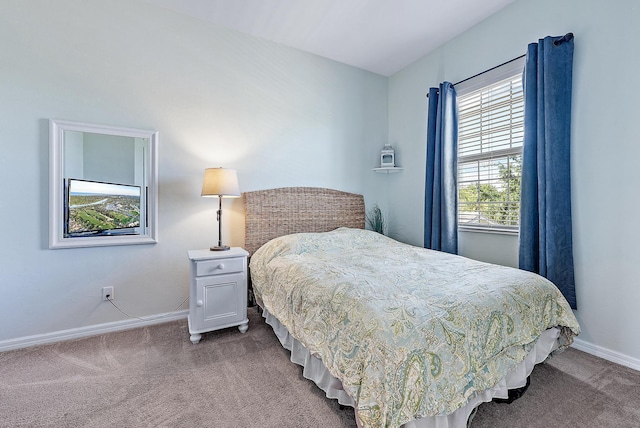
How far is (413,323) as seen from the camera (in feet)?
3.65

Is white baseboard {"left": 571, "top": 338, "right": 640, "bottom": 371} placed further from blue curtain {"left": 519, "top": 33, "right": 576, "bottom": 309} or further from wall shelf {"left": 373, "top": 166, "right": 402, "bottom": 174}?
wall shelf {"left": 373, "top": 166, "right": 402, "bottom": 174}

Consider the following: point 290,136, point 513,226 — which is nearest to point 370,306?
point 513,226

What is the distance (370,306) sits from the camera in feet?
4.09

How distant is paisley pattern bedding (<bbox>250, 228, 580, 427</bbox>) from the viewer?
1.03m

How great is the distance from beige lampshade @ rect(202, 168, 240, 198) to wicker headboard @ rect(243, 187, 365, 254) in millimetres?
403

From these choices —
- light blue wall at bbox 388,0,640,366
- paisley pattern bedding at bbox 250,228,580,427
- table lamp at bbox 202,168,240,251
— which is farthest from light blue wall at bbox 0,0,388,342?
light blue wall at bbox 388,0,640,366

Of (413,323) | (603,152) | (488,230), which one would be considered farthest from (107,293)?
(603,152)

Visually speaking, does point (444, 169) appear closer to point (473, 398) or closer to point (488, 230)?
point (488, 230)

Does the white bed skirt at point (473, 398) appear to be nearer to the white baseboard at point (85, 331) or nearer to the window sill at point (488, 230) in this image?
the window sill at point (488, 230)

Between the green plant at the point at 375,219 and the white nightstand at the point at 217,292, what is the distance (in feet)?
5.96

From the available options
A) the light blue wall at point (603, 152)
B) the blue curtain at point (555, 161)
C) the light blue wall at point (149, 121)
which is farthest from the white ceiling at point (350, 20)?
the blue curtain at point (555, 161)

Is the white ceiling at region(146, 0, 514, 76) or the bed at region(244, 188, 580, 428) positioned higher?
the white ceiling at region(146, 0, 514, 76)

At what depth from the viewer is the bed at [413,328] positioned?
1036mm

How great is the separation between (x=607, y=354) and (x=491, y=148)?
179cm
